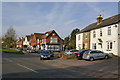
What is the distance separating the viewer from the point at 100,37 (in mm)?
28891

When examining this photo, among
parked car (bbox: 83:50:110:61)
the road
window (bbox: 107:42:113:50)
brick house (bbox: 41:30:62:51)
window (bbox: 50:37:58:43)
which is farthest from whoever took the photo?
window (bbox: 50:37:58:43)

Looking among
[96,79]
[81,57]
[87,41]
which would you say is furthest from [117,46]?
[96,79]

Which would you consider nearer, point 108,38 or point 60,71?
point 60,71

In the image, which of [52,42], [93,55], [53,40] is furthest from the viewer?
[53,40]

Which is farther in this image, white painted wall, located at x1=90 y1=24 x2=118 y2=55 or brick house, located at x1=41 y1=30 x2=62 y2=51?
brick house, located at x1=41 y1=30 x2=62 y2=51

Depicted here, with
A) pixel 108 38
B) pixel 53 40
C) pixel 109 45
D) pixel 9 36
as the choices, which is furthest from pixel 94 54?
pixel 9 36

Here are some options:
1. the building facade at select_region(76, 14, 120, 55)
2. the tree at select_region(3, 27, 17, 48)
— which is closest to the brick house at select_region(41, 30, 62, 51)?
the tree at select_region(3, 27, 17, 48)

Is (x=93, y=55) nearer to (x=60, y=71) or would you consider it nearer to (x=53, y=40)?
(x=60, y=71)

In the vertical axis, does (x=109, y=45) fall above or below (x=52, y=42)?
below

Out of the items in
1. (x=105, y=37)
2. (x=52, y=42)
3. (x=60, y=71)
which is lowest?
(x=60, y=71)

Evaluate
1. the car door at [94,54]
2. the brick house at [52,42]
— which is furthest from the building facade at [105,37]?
the brick house at [52,42]

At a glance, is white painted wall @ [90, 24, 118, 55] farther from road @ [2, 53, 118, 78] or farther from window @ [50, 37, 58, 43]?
window @ [50, 37, 58, 43]

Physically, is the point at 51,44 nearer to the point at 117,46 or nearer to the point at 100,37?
the point at 100,37

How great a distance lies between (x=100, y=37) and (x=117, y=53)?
610 cm
